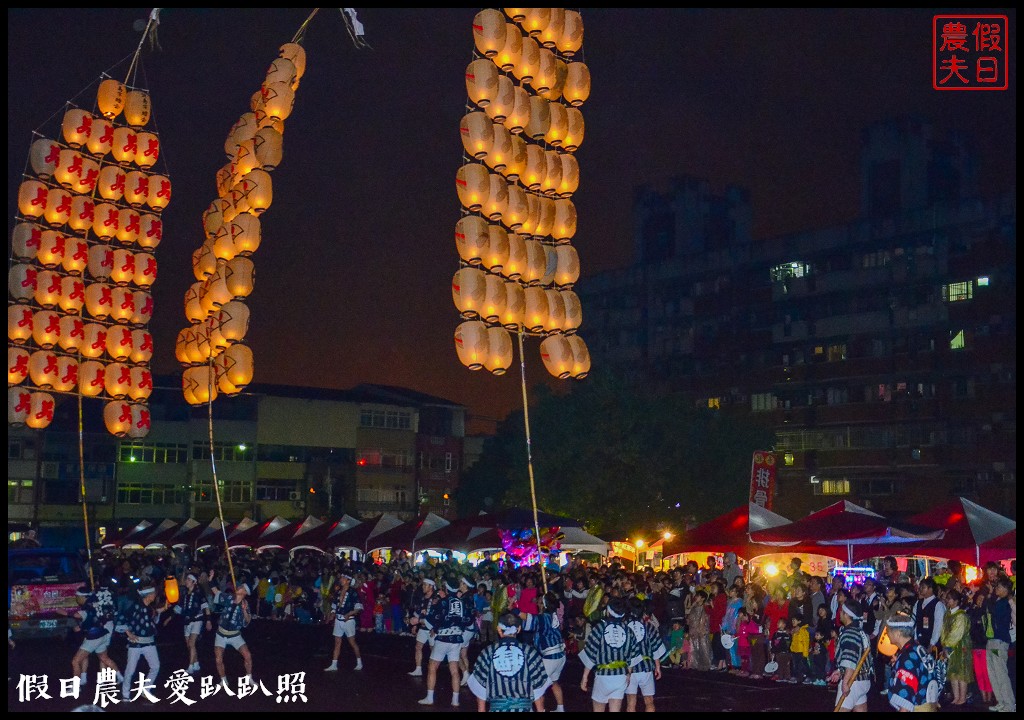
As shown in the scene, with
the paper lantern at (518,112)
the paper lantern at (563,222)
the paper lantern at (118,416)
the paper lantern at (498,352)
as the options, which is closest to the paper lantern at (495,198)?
the paper lantern at (518,112)

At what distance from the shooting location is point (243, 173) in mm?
28219

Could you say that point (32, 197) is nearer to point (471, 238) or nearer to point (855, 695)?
point (471, 238)

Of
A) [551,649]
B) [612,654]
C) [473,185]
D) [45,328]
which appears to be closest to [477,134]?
[473,185]

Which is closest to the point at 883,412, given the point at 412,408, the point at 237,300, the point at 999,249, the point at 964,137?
the point at 999,249

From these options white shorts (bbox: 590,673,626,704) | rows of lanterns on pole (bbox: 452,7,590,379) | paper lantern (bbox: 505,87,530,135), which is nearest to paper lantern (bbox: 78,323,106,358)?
rows of lanterns on pole (bbox: 452,7,590,379)

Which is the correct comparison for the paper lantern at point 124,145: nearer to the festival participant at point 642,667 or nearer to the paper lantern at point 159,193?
the paper lantern at point 159,193

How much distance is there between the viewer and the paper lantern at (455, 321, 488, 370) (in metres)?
21.7

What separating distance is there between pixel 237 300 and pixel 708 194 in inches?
2141

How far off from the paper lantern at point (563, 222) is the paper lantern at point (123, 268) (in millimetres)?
14458

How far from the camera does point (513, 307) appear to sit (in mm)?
22484

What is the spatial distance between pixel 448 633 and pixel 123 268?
66.8 feet

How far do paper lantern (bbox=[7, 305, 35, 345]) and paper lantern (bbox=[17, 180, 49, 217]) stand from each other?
2.58m

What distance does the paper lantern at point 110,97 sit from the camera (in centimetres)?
3166

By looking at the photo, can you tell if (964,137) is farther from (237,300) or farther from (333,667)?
(333,667)
